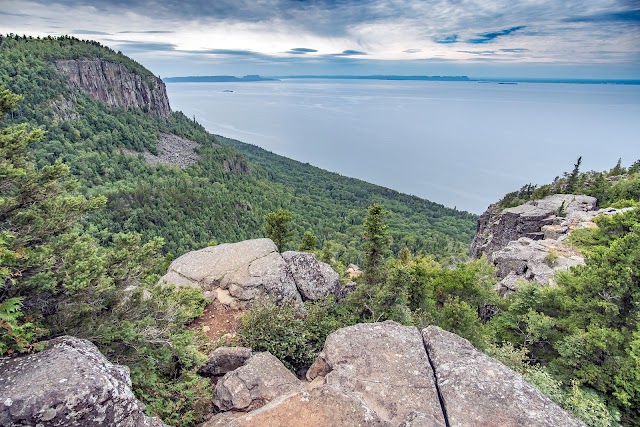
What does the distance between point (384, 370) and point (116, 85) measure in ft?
492

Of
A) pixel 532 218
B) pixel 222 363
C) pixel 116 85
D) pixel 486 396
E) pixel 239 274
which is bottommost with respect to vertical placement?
pixel 532 218

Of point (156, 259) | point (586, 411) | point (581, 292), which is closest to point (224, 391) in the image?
point (156, 259)

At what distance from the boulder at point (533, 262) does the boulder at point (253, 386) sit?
20286mm

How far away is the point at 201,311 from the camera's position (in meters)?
15.5

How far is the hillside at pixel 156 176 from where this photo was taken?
72312mm

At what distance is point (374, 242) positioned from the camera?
19.9 meters

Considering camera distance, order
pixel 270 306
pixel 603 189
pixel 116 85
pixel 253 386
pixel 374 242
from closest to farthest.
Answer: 1. pixel 253 386
2. pixel 270 306
3. pixel 374 242
4. pixel 603 189
5. pixel 116 85

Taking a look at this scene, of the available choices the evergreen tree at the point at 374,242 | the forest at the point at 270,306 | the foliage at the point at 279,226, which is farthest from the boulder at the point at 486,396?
the foliage at the point at 279,226

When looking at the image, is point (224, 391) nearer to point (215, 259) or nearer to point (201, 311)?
point (201, 311)

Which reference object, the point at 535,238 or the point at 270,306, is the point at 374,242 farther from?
the point at 535,238

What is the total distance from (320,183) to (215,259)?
131 m

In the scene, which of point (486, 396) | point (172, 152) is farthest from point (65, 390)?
point (172, 152)

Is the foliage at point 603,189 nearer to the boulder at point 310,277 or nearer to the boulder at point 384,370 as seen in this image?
the boulder at point 310,277

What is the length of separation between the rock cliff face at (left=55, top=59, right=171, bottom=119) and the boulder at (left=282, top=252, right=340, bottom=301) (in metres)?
125
